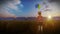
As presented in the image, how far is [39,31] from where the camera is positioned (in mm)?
2568

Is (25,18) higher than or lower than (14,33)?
higher

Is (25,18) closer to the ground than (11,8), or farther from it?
closer to the ground

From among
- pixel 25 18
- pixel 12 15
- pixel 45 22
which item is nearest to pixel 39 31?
pixel 45 22

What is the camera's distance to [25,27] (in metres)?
2.60

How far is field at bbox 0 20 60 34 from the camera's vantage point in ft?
8.41

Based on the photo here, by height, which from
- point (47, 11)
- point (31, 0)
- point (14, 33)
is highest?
point (31, 0)

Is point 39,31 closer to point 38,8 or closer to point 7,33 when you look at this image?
point 38,8

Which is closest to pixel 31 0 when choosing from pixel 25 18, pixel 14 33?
pixel 25 18

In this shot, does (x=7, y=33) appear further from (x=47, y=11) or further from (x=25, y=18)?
(x=47, y=11)

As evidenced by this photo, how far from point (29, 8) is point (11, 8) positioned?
0.36m

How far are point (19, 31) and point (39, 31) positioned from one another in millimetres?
399

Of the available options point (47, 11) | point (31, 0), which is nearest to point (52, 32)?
point (47, 11)

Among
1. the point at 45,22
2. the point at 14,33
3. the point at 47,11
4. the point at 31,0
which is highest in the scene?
the point at 31,0

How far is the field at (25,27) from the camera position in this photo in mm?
2564
